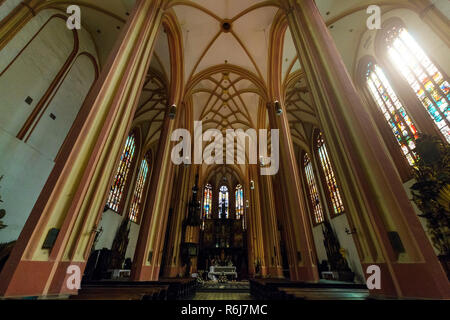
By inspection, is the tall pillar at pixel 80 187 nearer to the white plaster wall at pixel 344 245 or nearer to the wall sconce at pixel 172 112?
the wall sconce at pixel 172 112

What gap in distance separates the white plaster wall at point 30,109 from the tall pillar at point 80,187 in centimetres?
465

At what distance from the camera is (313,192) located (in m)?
14.7

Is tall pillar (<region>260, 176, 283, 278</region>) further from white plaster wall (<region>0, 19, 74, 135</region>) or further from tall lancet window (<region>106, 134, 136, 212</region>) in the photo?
white plaster wall (<region>0, 19, 74, 135</region>)

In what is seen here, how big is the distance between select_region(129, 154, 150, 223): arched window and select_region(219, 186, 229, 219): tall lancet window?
9678 millimetres

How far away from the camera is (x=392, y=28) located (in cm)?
767

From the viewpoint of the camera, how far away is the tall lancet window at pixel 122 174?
11.7m

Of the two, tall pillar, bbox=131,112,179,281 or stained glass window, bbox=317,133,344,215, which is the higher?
stained glass window, bbox=317,133,344,215

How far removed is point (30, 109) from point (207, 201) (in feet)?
59.4

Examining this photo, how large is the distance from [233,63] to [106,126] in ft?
32.0

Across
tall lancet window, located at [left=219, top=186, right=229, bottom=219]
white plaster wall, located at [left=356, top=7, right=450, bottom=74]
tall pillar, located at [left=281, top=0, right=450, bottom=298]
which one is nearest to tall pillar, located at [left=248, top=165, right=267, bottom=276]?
tall lancet window, located at [left=219, top=186, right=229, bottom=219]

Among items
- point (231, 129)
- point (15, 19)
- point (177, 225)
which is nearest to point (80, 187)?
point (15, 19)

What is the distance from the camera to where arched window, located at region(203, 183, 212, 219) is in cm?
2131

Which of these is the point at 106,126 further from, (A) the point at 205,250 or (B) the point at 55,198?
(A) the point at 205,250
